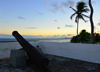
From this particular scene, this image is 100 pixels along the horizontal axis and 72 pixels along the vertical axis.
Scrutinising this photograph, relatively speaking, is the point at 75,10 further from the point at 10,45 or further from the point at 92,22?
A: the point at 10,45

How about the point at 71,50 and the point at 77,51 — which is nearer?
the point at 77,51

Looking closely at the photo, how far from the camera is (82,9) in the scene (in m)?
23.8

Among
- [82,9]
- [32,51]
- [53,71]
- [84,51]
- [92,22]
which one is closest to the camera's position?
[53,71]

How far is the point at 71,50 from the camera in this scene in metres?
7.58

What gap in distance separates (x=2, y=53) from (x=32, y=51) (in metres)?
3.60

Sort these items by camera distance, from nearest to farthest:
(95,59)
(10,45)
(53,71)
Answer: (53,71)
(95,59)
(10,45)

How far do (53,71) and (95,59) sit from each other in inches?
118

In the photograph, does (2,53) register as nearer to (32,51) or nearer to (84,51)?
(32,51)

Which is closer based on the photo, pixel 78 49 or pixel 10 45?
pixel 78 49

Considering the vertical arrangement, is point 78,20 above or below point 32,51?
above

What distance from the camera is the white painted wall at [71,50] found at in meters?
6.39

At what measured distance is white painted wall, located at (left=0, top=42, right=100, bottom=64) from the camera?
6.39 metres

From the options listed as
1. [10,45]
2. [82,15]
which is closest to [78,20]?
[82,15]

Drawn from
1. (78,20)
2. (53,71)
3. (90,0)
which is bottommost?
(53,71)
